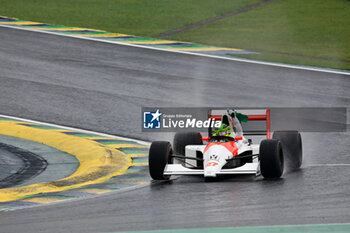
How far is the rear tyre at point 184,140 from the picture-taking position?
12.8 m

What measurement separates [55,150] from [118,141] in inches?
53.4

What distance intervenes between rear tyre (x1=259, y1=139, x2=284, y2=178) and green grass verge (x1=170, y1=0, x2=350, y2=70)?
11.6 m

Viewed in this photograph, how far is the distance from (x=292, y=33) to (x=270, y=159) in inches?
638

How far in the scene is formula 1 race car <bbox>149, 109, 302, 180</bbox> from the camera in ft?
37.1

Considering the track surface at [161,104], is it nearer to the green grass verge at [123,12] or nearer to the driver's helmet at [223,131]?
the driver's helmet at [223,131]

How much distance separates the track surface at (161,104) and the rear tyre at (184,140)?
105cm

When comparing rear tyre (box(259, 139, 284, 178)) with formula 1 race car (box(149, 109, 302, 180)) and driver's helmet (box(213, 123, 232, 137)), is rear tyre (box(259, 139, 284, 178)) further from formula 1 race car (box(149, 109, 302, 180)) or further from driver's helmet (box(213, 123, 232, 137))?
driver's helmet (box(213, 123, 232, 137))

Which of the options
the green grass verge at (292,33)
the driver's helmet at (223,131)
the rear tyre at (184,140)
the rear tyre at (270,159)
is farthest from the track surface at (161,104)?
the green grass verge at (292,33)

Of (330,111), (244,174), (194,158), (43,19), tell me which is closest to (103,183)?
(194,158)

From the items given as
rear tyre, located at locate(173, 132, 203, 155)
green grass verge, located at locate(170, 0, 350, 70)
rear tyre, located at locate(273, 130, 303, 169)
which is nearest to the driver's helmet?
rear tyre, located at locate(173, 132, 203, 155)

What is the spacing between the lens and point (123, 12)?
30281mm

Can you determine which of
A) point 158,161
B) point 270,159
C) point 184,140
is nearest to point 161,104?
point 184,140

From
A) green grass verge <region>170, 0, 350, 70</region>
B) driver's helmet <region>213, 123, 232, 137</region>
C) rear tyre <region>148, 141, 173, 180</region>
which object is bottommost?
rear tyre <region>148, 141, 173, 180</region>

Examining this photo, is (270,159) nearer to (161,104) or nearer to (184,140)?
(184,140)
